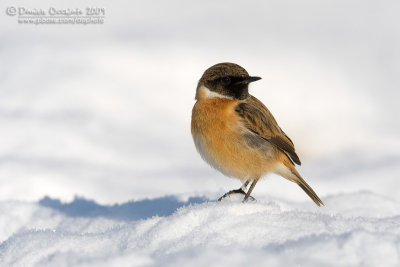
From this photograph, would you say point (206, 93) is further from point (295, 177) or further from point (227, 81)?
point (295, 177)

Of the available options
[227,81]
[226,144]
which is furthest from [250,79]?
[226,144]

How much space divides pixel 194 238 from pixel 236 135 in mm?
1797

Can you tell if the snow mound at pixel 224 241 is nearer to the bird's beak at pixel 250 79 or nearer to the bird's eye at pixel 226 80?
the bird's beak at pixel 250 79

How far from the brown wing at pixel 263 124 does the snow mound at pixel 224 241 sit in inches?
41.2

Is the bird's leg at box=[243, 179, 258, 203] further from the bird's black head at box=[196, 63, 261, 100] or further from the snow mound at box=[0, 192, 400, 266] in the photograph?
the bird's black head at box=[196, 63, 261, 100]

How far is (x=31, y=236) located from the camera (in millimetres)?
5812

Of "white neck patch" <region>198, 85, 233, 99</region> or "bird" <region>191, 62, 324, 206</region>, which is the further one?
"white neck patch" <region>198, 85, 233, 99</region>

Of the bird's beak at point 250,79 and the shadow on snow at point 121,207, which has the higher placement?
the bird's beak at point 250,79

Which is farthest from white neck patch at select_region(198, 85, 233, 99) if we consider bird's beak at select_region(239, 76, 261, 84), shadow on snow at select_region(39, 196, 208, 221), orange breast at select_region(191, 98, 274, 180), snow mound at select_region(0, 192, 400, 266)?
shadow on snow at select_region(39, 196, 208, 221)

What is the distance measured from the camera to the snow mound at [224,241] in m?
4.36

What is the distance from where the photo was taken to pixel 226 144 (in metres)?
6.44

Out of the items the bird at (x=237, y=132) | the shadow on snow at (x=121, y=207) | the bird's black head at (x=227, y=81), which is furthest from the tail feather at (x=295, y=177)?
the shadow on snow at (x=121, y=207)

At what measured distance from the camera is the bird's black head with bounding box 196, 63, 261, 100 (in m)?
6.79

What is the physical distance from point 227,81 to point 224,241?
8.39 feet
